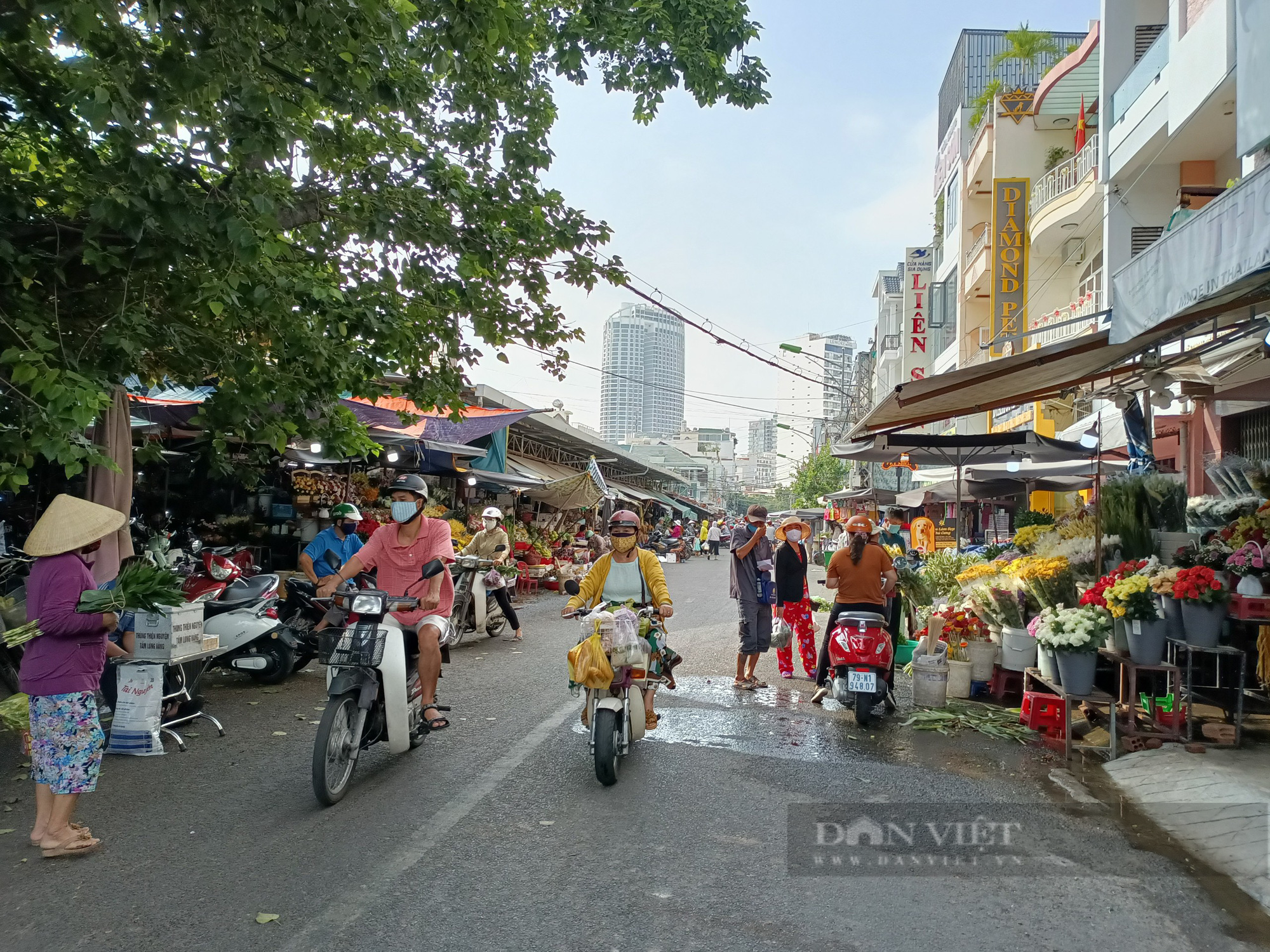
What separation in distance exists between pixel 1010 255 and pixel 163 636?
23.3m

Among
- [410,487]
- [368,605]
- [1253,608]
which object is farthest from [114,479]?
[1253,608]

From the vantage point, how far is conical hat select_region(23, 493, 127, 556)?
429 cm

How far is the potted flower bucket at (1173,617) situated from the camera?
20.3 ft

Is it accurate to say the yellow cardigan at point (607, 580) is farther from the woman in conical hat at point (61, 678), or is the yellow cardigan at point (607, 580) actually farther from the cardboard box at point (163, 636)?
the woman in conical hat at point (61, 678)

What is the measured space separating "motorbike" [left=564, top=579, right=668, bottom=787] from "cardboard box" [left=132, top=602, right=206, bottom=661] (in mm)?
2774

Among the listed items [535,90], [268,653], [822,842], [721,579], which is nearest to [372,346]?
[268,653]

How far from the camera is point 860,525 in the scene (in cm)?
779

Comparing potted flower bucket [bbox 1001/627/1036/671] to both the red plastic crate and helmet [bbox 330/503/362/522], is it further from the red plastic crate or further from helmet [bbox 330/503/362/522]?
helmet [bbox 330/503/362/522]

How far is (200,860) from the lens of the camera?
4137 mm

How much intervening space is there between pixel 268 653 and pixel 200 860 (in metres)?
4.36

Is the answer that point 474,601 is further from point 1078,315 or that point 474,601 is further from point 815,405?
point 815,405

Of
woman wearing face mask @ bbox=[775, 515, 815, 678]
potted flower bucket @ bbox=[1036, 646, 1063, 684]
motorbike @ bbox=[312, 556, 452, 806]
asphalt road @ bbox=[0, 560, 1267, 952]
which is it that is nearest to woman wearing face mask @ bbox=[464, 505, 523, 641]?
woman wearing face mask @ bbox=[775, 515, 815, 678]

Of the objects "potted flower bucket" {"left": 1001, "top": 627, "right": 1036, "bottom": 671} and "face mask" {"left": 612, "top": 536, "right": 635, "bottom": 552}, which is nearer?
"face mask" {"left": 612, "top": 536, "right": 635, "bottom": 552}

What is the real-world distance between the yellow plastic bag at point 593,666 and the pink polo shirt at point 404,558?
3.64 feet
